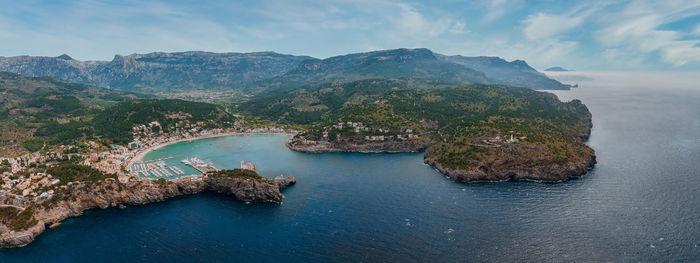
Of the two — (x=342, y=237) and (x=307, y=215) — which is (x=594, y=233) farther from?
(x=307, y=215)

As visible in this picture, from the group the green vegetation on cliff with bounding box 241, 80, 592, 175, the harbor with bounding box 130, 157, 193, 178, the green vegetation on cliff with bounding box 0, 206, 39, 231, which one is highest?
the green vegetation on cliff with bounding box 241, 80, 592, 175

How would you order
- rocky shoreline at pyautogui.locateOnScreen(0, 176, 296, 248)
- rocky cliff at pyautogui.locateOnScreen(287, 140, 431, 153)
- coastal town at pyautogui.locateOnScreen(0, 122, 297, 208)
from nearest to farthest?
rocky shoreline at pyautogui.locateOnScreen(0, 176, 296, 248) → coastal town at pyautogui.locateOnScreen(0, 122, 297, 208) → rocky cliff at pyautogui.locateOnScreen(287, 140, 431, 153)

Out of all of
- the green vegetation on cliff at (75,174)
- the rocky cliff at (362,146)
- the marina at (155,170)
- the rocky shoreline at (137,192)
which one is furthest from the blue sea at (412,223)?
the rocky cliff at (362,146)

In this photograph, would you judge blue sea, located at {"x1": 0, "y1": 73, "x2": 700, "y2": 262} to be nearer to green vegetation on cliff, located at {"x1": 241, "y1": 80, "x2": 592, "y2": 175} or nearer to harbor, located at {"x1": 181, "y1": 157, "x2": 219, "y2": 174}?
green vegetation on cliff, located at {"x1": 241, "y1": 80, "x2": 592, "y2": 175}

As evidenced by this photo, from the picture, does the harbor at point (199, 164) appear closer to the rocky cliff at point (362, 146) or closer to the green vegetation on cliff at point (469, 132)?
the rocky cliff at point (362, 146)

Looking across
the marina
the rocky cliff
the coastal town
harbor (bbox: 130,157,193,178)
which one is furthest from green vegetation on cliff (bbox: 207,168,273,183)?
the rocky cliff

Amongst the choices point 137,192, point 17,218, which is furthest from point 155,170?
point 17,218

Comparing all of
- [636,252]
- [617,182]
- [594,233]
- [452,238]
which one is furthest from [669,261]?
[617,182]
